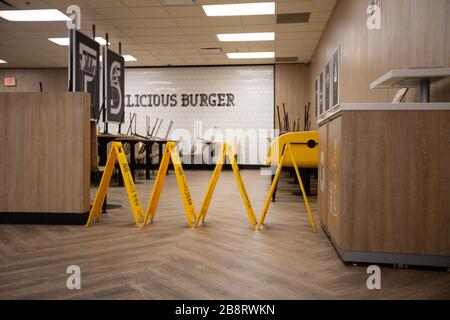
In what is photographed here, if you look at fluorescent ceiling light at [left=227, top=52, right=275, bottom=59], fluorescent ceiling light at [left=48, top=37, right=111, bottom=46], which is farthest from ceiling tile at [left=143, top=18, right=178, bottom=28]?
fluorescent ceiling light at [left=227, top=52, right=275, bottom=59]

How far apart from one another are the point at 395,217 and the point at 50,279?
1.87 meters

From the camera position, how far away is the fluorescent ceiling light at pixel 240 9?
23.3 ft

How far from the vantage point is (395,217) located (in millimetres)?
2295

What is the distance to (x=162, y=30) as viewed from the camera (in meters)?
8.60

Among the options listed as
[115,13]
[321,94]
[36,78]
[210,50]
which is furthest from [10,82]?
[321,94]

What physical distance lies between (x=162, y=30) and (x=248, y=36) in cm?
185

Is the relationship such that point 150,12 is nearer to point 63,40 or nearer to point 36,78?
point 63,40

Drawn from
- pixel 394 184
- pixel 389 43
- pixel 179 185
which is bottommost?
pixel 179 185

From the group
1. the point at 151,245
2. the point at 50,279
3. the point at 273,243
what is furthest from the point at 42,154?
the point at 273,243

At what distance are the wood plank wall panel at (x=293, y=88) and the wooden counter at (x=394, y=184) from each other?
31.8 feet

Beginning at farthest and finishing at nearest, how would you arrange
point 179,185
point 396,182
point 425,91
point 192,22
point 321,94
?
point 321,94 < point 192,22 < point 179,185 < point 425,91 < point 396,182

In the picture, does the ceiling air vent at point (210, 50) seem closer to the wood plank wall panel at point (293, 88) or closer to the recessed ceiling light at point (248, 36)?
the recessed ceiling light at point (248, 36)

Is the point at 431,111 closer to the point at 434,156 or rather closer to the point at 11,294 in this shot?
the point at 434,156

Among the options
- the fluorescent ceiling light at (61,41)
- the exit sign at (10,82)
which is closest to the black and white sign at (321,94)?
the fluorescent ceiling light at (61,41)
